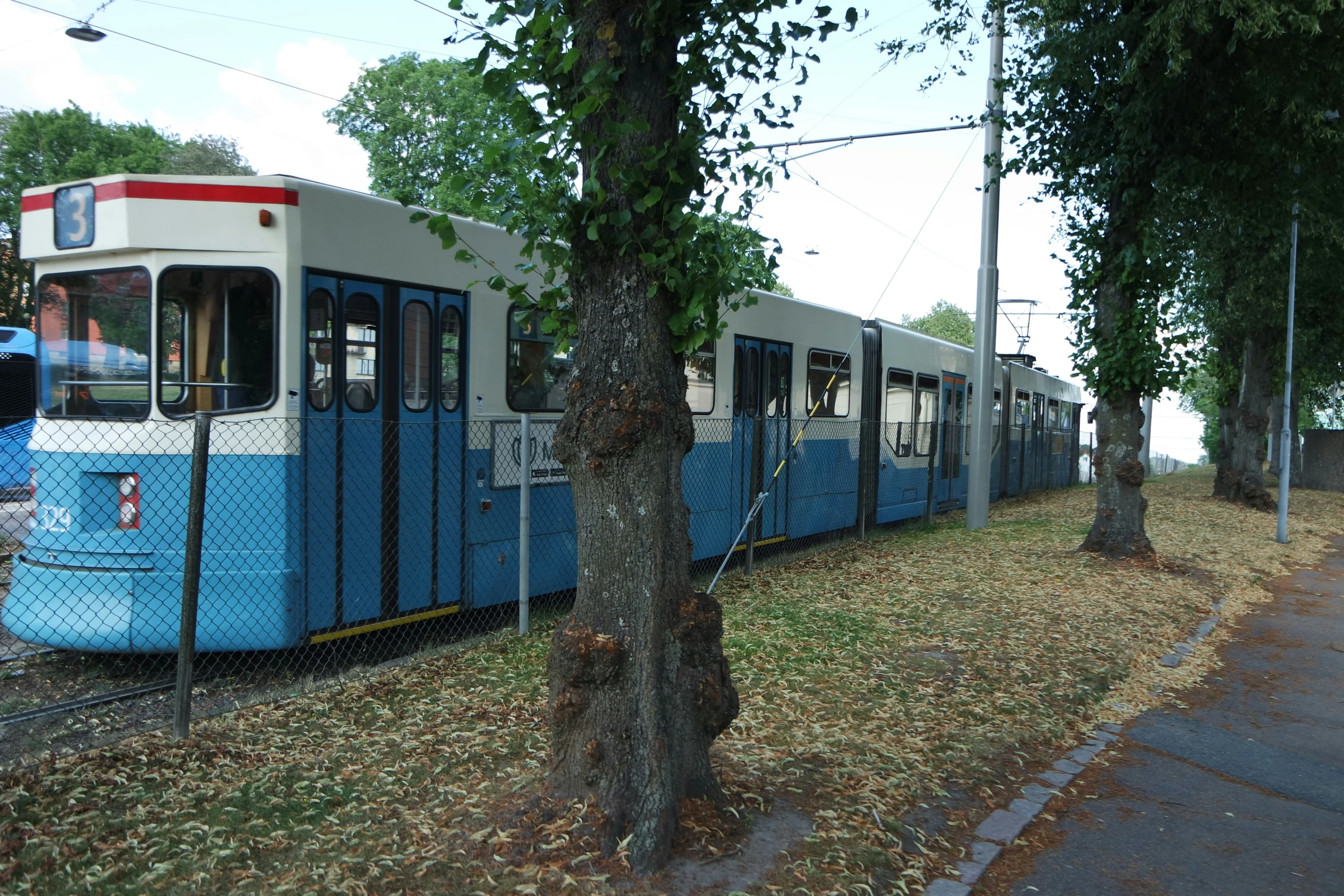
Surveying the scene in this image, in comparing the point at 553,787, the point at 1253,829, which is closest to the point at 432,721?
the point at 553,787

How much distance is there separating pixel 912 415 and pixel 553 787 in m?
14.5

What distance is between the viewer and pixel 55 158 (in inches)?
1390

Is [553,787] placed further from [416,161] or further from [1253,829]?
[416,161]

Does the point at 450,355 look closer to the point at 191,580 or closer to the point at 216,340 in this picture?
the point at 216,340

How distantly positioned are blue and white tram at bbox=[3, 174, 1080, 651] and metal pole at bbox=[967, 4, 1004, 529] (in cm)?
1081

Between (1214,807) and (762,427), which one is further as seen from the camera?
(762,427)

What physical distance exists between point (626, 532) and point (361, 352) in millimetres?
3571

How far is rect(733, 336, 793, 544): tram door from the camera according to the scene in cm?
1195

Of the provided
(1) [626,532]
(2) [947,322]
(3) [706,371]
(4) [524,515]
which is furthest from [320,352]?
(2) [947,322]

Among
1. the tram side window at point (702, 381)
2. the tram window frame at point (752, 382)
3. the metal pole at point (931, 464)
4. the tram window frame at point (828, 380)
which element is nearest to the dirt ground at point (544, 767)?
the tram side window at point (702, 381)

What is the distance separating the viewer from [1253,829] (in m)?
5.20

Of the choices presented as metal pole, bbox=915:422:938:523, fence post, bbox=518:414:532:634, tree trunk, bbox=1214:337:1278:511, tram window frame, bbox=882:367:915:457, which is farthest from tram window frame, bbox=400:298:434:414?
tree trunk, bbox=1214:337:1278:511

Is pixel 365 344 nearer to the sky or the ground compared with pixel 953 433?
nearer to the sky

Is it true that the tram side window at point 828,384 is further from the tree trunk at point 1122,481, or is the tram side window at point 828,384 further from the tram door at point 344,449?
the tram door at point 344,449
